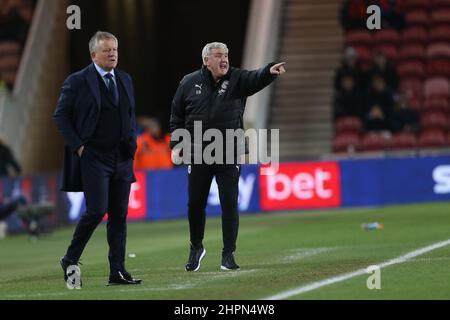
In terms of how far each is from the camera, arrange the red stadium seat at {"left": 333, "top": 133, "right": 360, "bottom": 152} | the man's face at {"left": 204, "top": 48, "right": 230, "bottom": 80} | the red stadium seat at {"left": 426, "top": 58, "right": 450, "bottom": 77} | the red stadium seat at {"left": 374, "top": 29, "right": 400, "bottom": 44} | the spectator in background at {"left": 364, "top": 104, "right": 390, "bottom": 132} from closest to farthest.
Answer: the man's face at {"left": 204, "top": 48, "right": 230, "bottom": 80} → the red stadium seat at {"left": 333, "top": 133, "right": 360, "bottom": 152} → the spectator in background at {"left": 364, "top": 104, "right": 390, "bottom": 132} → the red stadium seat at {"left": 426, "top": 58, "right": 450, "bottom": 77} → the red stadium seat at {"left": 374, "top": 29, "right": 400, "bottom": 44}

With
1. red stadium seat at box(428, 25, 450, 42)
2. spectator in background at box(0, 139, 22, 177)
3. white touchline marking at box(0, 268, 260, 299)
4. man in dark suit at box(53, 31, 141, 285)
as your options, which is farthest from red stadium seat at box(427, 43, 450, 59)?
man in dark suit at box(53, 31, 141, 285)

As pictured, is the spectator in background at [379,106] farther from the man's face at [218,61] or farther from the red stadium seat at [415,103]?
the man's face at [218,61]

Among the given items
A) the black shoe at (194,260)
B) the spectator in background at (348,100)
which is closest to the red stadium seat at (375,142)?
the spectator in background at (348,100)

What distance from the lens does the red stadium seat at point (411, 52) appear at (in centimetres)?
2611

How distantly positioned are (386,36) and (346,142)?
3509 millimetres

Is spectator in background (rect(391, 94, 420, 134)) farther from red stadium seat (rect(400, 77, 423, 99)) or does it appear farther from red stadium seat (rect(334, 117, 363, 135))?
red stadium seat (rect(400, 77, 423, 99))

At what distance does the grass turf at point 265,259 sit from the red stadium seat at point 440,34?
702cm

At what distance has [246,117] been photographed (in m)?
24.2

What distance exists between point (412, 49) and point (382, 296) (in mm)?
18054

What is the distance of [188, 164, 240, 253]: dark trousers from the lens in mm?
11117

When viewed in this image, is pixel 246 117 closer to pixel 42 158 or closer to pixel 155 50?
pixel 42 158

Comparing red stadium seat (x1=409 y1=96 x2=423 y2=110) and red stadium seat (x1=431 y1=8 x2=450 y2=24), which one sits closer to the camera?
red stadium seat (x1=409 y1=96 x2=423 y2=110)

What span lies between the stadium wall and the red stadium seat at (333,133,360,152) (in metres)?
1.96
